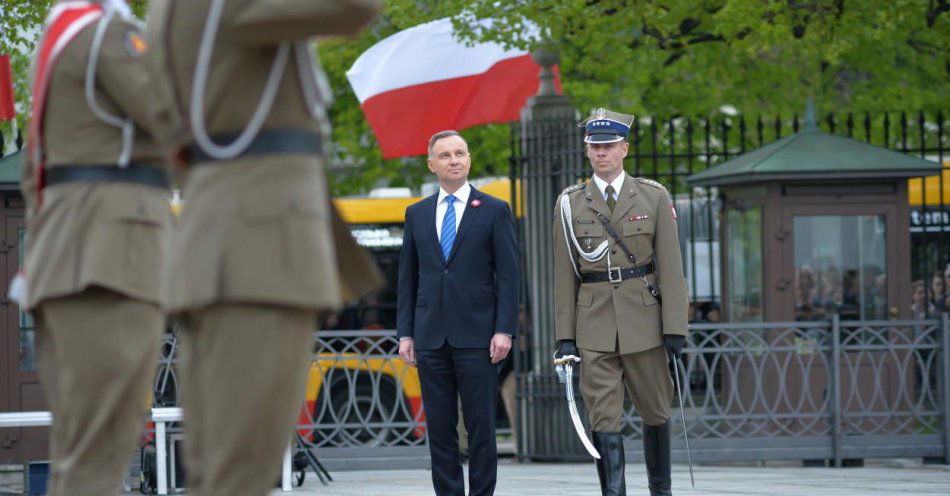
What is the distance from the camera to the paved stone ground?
1139 cm

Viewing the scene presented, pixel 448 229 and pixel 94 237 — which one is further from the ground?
pixel 448 229

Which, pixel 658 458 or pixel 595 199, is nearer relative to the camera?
pixel 658 458

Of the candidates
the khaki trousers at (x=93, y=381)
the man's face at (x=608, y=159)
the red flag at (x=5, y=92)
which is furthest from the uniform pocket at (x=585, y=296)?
the red flag at (x=5, y=92)

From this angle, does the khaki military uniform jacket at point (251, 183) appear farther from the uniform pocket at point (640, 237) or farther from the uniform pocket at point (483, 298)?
the uniform pocket at point (640, 237)

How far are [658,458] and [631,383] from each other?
1.33 ft

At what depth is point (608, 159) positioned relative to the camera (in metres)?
9.19

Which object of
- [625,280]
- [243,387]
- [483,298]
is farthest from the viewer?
[625,280]

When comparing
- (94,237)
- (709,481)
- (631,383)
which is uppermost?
(94,237)

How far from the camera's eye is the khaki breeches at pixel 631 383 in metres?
8.93

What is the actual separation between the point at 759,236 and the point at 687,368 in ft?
4.74

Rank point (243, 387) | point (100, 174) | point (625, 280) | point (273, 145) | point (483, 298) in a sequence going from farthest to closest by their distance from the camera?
point (625, 280) → point (483, 298) → point (100, 174) → point (273, 145) → point (243, 387)

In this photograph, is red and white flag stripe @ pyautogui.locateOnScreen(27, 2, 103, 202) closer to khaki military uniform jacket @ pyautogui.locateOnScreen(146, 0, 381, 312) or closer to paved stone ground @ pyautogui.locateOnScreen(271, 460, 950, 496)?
khaki military uniform jacket @ pyautogui.locateOnScreen(146, 0, 381, 312)

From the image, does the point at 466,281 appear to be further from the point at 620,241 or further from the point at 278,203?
the point at 278,203

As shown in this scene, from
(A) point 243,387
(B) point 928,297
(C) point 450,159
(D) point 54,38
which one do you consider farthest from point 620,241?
(B) point 928,297
